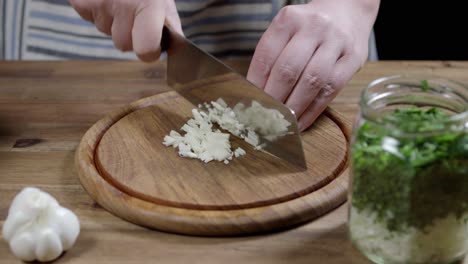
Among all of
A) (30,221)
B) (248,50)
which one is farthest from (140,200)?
(248,50)

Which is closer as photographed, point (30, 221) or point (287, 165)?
point (30, 221)

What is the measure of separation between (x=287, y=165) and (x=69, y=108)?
58cm

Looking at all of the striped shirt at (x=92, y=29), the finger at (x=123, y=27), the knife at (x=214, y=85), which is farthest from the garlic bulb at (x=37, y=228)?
the striped shirt at (x=92, y=29)

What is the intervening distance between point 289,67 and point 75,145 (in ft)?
1.52

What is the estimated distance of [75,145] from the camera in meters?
1.31

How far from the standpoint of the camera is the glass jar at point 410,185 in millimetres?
819

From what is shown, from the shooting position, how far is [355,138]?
Result: 908 mm

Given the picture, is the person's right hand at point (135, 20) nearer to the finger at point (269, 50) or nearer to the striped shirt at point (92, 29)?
the finger at point (269, 50)

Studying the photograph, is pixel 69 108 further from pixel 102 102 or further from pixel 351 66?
pixel 351 66

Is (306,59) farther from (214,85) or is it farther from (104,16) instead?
(104,16)

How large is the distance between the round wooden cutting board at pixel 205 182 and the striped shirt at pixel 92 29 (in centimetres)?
54

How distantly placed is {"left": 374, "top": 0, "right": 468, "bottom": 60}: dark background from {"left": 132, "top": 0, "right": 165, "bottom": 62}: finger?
4.15 ft

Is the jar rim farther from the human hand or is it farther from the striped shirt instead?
the striped shirt

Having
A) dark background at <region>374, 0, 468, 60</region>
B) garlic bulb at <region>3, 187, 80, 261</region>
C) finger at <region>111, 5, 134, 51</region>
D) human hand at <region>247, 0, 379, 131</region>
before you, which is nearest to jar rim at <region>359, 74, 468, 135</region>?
human hand at <region>247, 0, 379, 131</region>
